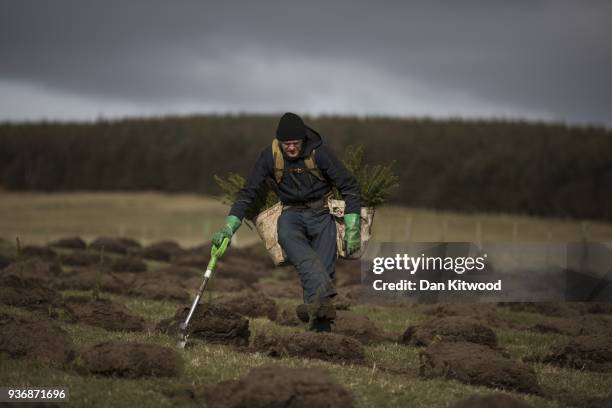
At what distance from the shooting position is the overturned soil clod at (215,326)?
11.2 meters

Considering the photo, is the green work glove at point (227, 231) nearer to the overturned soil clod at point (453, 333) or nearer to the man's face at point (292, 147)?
the man's face at point (292, 147)

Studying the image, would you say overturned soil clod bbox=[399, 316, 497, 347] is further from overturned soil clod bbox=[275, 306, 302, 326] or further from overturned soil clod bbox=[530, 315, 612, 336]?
overturned soil clod bbox=[275, 306, 302, 326]

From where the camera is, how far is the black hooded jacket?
10.9 m

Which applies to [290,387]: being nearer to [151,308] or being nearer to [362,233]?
[362,233]

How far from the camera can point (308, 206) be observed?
11.2m

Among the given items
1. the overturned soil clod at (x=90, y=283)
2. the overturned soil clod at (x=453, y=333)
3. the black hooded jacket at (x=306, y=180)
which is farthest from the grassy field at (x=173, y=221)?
the black hooded jacket at (x=306, y=180)

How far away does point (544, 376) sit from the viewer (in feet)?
34.6

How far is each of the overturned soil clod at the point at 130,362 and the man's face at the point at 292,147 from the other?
8.91 feet

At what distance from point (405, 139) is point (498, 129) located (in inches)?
278

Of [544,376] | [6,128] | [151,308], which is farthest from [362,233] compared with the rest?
[6,128]

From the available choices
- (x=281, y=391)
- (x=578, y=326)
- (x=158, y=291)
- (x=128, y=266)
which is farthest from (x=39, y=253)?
(x=281, y=391)

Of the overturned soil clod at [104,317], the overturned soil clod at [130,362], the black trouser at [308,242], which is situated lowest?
the overturned soil clod at [104,317]

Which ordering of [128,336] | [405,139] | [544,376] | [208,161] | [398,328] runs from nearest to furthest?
[544,376]
[128,336]
[398,328]
[405,139]
[208,161]

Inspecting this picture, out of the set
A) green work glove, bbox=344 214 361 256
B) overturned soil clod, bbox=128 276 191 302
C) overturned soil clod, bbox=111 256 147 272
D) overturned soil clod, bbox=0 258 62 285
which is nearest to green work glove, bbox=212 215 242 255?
green work glove, bbox=344 214 361 256
